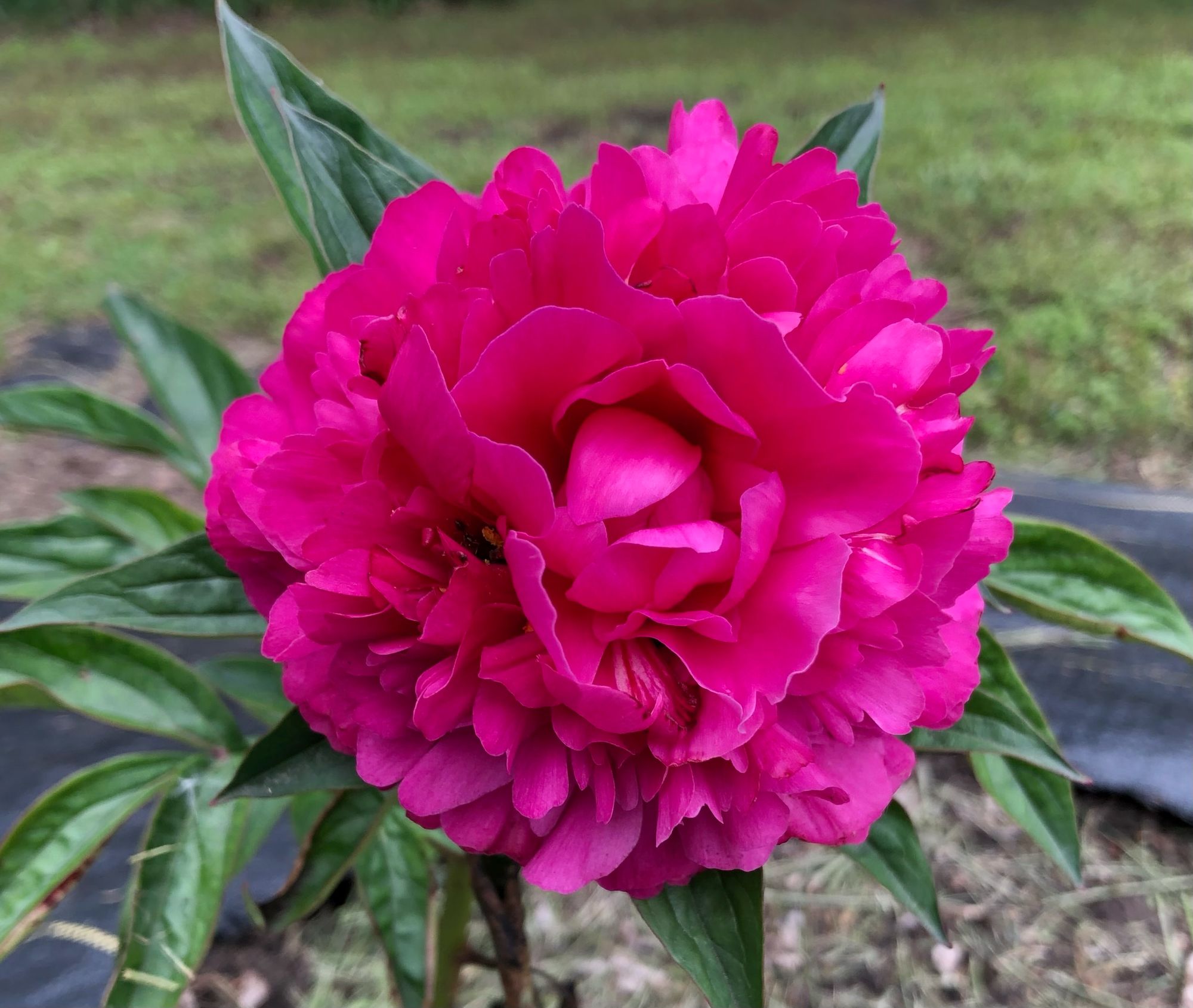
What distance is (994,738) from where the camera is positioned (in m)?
0.53

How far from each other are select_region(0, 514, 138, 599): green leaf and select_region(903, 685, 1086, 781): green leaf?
25.1 inches

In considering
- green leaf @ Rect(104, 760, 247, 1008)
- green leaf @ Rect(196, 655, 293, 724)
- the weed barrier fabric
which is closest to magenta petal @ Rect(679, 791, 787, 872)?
green leaf @ Rect(104, 760, 247, 1008)

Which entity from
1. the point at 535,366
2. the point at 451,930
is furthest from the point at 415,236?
the point at 451,930

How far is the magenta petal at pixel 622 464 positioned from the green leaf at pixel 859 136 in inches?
12.8

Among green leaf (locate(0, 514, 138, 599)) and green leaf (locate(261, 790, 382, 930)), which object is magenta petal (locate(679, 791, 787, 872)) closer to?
green leaf (locate(261, 790, 382, 930))

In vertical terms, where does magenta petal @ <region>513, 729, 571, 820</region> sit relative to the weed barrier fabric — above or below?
above

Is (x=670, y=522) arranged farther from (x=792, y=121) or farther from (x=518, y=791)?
(x=792, y=121)

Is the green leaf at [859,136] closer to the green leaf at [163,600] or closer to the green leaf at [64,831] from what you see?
the green leaf at [163,600]

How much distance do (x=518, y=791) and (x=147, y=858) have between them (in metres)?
0.38

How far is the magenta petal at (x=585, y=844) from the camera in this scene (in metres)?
0.43

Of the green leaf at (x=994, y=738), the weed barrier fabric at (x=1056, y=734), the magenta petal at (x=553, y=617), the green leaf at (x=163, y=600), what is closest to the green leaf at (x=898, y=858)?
the green leaf at (x=994, y=738)

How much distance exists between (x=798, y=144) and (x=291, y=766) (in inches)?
78.3

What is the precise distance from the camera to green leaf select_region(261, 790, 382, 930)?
65 cm

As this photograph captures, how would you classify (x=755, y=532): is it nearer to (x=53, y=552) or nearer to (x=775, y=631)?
(x=775, y=631)
